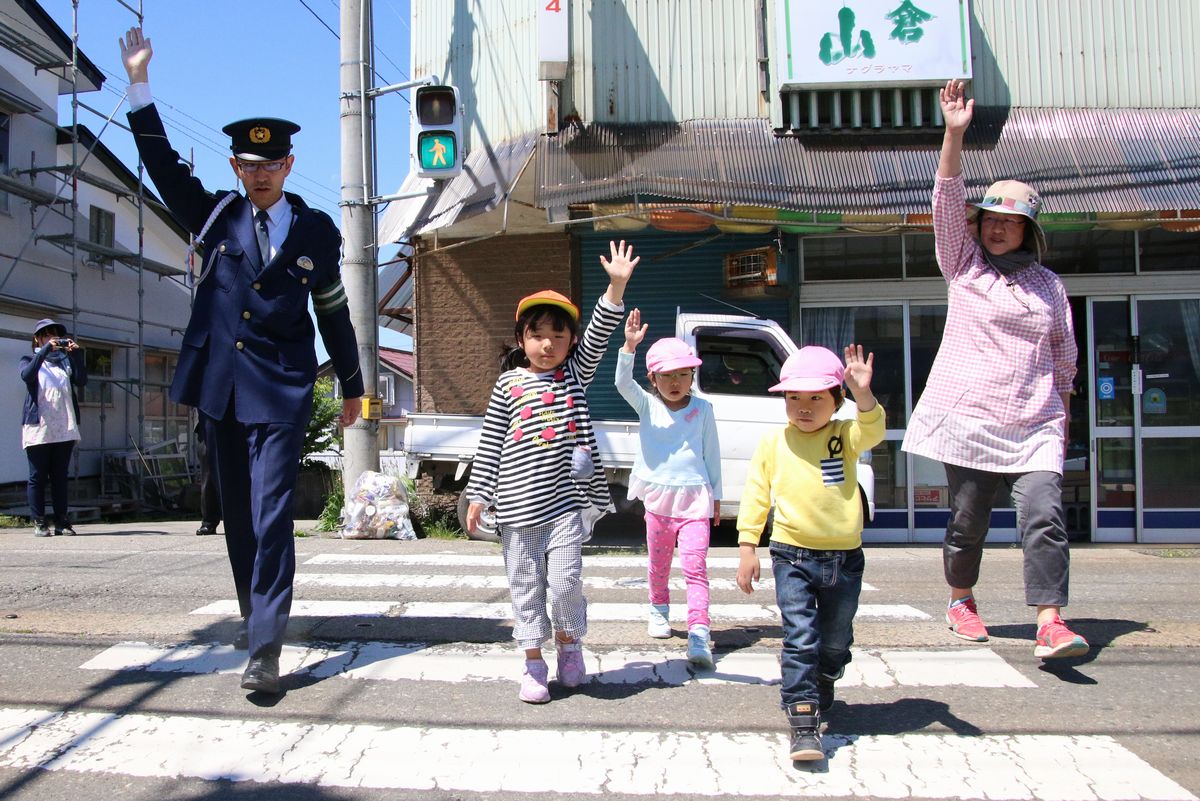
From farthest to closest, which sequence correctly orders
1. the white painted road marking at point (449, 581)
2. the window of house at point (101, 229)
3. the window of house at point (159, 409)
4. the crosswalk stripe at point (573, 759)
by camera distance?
the window of house at point (159, 409)
the window of house at point (101, 229)
the white painted road marking at point (449, 581)
the crosswalk stripe at point (573, 759)

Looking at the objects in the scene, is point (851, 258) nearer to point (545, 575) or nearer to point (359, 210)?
point (359, 210)

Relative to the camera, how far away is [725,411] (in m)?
8.41

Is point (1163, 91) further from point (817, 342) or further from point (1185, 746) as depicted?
point (1185, 746)

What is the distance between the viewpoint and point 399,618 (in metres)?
4.71

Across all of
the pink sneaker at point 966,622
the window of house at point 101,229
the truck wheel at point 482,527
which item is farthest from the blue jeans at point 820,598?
the window of house at point 101,229

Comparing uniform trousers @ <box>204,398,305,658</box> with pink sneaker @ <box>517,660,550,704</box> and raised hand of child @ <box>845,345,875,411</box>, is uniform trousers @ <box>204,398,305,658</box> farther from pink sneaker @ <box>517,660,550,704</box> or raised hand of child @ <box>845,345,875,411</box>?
raised hand of child @ <box>845,345,875,411</box>

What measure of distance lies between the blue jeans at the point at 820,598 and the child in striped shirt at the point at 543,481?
804 mm

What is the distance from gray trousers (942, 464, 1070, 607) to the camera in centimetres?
378

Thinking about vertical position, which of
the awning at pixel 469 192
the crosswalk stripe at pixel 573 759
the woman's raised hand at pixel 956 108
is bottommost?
the crosswalk stripe at pixel 573 759

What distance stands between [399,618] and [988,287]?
325 cm

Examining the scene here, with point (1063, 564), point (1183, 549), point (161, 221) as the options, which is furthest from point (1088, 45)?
point (161, 221)

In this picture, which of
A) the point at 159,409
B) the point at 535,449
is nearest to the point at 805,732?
the point at 535,449

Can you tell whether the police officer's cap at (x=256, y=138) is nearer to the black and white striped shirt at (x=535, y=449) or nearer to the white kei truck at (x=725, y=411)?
the black and white striped shirt at (x=535, y=449)

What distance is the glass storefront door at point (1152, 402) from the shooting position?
9625 mm
